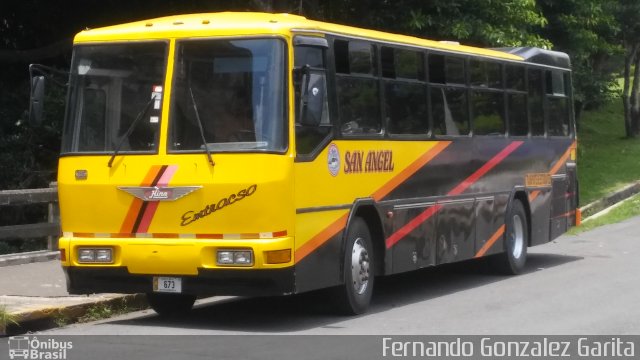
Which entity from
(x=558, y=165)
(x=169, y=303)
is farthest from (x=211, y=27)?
(x=558, y=165)

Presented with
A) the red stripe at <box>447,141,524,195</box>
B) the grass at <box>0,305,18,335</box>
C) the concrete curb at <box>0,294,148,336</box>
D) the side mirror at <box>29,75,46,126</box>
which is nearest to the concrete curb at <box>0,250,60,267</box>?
the concrete curb at <box>0,294,148,336</box>

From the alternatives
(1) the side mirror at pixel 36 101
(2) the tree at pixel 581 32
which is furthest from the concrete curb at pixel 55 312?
(2) the tree at pixel 581 32

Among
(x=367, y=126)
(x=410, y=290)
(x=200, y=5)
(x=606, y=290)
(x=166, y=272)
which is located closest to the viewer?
(x=166, y=272)

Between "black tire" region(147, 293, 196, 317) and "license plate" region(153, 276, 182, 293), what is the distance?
1177 millimetres

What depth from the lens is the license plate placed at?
10.9 meters

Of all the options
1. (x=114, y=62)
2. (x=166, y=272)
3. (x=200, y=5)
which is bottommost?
(x=166, y=272)

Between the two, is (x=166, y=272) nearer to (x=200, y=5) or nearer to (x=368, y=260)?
(x=368, y=260)

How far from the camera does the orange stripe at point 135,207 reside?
11.0m

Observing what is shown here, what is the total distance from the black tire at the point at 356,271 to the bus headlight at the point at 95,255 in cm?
241

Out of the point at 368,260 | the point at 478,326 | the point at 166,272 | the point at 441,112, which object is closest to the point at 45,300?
the point at 166,272

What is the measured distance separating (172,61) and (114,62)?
70cm

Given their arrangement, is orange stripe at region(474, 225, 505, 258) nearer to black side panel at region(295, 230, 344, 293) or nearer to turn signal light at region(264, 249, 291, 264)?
black side panel at region(295, 230, 344, 293)

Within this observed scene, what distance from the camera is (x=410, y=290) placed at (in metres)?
14.7

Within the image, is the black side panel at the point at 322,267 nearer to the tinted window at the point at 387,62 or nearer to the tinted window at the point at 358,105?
the tinted window at the point at 358,105
